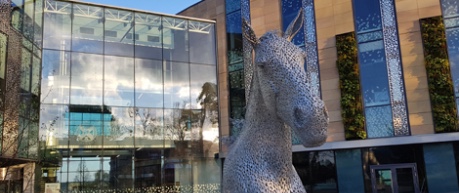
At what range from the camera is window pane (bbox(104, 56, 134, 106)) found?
21125 millimetres

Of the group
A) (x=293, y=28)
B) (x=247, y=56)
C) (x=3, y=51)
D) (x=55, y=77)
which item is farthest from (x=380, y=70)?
(x=293, y=28)

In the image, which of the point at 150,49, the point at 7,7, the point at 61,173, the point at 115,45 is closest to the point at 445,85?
the point at 150,49

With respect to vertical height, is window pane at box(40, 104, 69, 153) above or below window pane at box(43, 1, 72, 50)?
below

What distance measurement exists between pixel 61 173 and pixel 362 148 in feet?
44.9

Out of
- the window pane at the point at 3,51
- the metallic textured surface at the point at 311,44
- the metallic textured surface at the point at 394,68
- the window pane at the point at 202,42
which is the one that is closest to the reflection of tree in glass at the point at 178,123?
the window pane at the point at 202,42

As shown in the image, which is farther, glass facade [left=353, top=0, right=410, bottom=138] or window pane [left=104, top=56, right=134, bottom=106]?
window pane [left=104, top=56, right=134, bottom=106]

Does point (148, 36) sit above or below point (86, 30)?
below

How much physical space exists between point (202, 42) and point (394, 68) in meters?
10.3

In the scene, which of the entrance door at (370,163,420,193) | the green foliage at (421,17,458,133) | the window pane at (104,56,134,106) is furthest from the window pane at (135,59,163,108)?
the green foliage at (421,17,458,133)

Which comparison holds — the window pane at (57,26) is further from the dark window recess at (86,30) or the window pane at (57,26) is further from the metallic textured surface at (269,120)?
the metallic textured surface at (269,120)

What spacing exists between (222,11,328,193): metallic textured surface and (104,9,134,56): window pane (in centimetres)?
1923

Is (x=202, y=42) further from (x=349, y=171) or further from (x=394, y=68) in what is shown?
(x=349, y=171)

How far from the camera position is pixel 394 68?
18.9m

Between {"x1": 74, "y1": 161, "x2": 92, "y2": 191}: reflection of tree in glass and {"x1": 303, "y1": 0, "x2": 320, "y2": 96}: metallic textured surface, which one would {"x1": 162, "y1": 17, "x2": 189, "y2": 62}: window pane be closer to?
{"x1": 303, "y1": 0, "x2": 320, "y2": 96}: metallic textured surface
